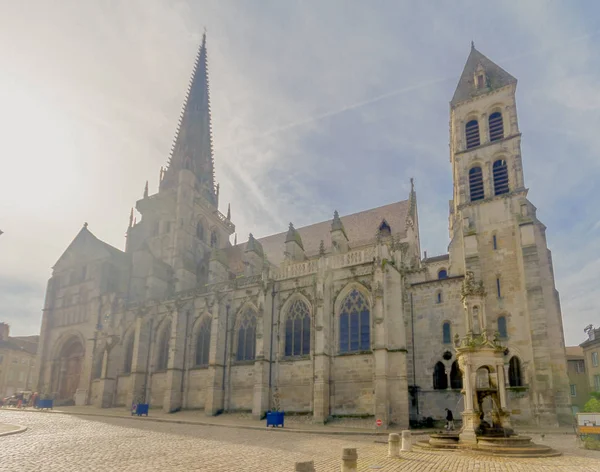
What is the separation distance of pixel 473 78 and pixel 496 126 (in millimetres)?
4542

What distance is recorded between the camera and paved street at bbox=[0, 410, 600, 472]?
365 inches

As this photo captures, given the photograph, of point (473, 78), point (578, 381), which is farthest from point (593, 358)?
point (473, 78)

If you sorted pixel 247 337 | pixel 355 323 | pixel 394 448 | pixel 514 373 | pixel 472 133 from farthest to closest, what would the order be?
pixel 472 133
pixel 247 337
pixel 355 323
pixel 514 373
pixel 394 448

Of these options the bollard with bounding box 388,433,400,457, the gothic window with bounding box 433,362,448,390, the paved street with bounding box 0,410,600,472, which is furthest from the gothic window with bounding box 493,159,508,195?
the bollard with bounding box 388,433,400,457

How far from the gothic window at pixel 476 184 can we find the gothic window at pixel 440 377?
10.3 meters

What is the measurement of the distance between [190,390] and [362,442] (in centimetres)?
1753

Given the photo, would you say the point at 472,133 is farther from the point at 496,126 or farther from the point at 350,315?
the point at 350,315

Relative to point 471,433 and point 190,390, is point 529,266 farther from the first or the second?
point 190,390

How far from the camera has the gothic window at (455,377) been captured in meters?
22.5

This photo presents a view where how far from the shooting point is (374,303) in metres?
23.1

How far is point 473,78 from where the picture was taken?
30.4m

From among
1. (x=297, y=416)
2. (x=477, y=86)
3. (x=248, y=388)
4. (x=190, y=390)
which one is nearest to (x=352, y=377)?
(x=297, y=416)

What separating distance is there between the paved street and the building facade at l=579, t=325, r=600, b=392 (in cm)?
2934

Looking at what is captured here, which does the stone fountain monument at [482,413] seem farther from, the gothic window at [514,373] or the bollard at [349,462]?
the gothic window at [514,373]
